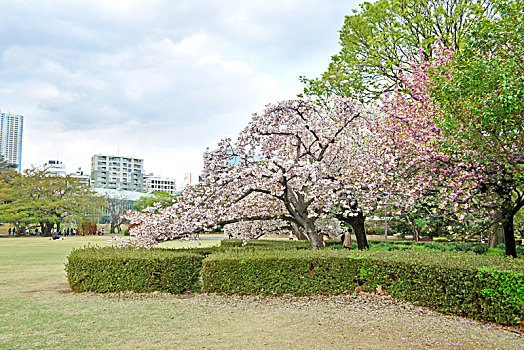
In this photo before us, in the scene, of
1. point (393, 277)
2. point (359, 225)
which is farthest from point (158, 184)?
point (393, 277)

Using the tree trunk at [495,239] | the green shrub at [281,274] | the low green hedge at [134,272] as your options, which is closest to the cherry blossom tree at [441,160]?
the green shrub at [281,274]

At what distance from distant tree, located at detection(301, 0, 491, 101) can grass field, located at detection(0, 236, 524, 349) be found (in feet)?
37.2

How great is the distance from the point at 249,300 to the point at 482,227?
591 cm

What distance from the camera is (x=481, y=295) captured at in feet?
20.3

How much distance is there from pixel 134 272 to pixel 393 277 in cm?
543

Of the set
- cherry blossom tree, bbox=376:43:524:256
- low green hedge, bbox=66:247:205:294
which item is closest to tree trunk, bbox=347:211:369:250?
cherry blossom tree, bbox=376:43:524:256

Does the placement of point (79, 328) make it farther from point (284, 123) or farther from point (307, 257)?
point (284, 123)

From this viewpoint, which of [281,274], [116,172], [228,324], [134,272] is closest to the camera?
[228,324]

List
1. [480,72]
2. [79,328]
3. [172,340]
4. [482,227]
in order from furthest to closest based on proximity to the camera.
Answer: [482,227]
[480,72]
[79,328]
[172,340]

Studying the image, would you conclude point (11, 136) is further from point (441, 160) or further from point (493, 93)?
point (493, 93)

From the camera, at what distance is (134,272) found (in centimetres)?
878

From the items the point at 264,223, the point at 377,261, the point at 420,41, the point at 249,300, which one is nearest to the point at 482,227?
the point at 377,261

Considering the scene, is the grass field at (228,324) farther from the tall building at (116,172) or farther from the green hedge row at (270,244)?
the tall building at (116,172)

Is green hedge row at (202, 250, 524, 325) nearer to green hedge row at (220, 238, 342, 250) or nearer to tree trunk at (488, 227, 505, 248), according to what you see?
green hedge row at (220, 238, 342, 250)
